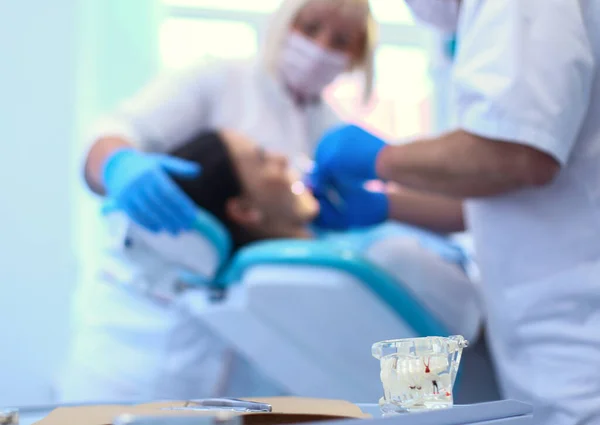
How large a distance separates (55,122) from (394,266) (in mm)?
1687

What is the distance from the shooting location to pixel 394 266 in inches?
61.0

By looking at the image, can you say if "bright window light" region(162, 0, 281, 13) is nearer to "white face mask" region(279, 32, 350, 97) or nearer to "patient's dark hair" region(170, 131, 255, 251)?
"white face mask" region(279, 32, 350, 97)

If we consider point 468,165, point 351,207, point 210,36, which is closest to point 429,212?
point 351,207

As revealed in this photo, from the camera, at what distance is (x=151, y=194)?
5.04 ft

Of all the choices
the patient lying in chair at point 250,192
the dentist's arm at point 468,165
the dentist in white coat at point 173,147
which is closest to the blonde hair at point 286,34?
the dentist in white coat at point 173,147

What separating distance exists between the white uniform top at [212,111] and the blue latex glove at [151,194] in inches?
9.6

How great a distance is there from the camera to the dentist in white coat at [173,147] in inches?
64.6

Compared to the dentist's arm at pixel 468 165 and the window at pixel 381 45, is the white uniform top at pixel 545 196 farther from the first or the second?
the window at pixel 381 45

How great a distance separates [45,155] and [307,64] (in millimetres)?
1242

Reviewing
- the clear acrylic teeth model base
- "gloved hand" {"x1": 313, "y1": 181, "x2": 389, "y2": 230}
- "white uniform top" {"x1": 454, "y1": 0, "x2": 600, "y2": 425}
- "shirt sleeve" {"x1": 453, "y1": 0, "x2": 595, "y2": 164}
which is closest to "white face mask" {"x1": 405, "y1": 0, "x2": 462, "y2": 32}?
"white uniform top" {"x1": 454, "y1": 0, "x2": 600, "y2": 425}

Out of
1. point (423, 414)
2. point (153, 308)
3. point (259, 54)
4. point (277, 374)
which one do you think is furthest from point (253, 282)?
point (423, 414)

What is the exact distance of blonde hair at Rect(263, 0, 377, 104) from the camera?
1952 mm

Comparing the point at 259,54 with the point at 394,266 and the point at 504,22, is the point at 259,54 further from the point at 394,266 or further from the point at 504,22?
the point at 504,22

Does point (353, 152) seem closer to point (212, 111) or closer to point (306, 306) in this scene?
point (306, 306)
